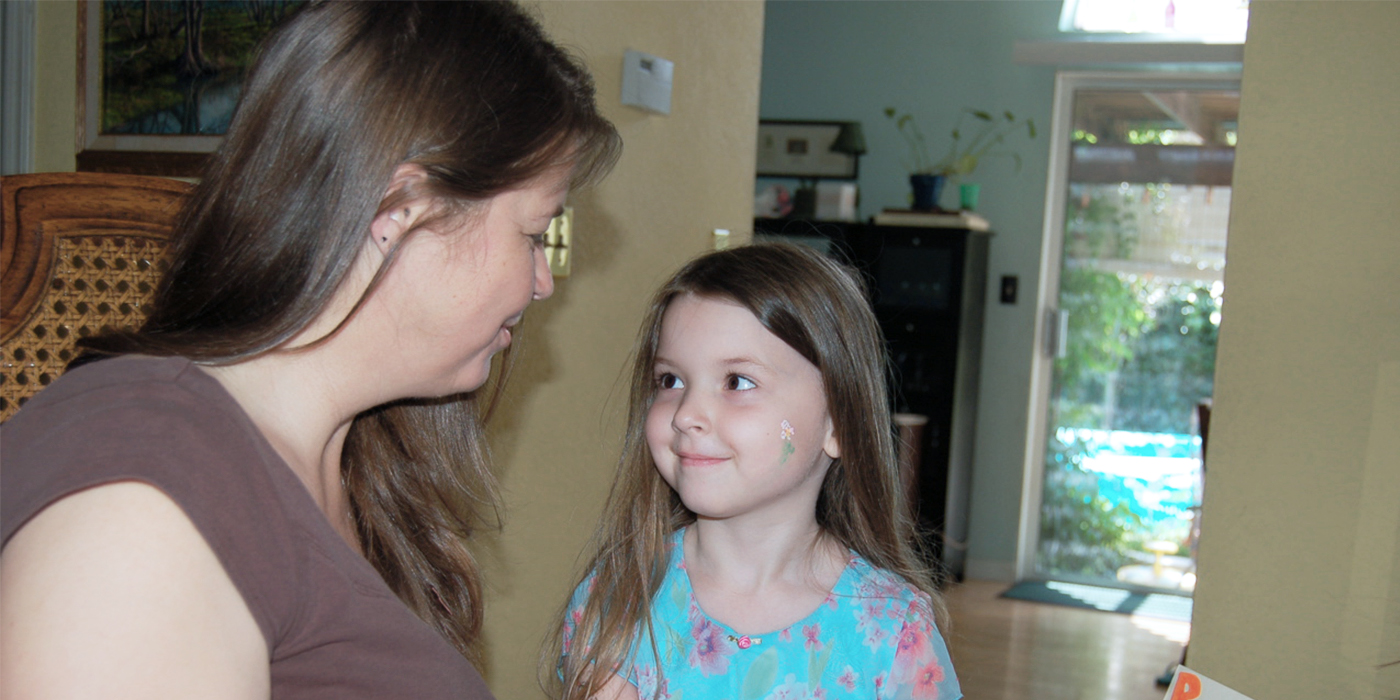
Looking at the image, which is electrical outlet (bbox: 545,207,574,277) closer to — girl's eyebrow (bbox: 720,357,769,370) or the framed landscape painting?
the framed landscape painting

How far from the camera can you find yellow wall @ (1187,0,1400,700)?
1.42 m

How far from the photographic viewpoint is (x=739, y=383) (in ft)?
3.91

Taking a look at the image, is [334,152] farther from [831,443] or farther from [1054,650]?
[1054,650]

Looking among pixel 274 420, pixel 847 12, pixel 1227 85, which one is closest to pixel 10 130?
pixel 274 420

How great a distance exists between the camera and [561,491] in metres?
1.93

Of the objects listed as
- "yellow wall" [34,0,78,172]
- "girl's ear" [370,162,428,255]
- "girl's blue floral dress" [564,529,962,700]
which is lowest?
"girl's blue floral dress" [564,529,962,700]

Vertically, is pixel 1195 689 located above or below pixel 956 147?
below

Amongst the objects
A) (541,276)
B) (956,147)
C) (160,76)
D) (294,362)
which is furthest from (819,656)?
(956,147)

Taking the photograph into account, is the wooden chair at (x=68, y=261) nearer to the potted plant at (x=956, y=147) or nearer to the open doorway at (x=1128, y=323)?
the potted plant at (x=956, y=147)

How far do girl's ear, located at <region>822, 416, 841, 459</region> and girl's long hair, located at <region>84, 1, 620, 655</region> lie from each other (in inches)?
20.0

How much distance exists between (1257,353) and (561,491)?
1174 millimetres

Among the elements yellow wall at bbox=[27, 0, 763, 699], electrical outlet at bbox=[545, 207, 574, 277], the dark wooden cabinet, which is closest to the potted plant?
the dark wooden cabinet

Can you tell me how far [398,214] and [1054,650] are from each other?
156 inches

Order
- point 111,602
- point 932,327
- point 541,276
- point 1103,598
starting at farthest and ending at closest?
1. point 1103,598
2. point 932,327
3. point 541,276
4. point 111,602
